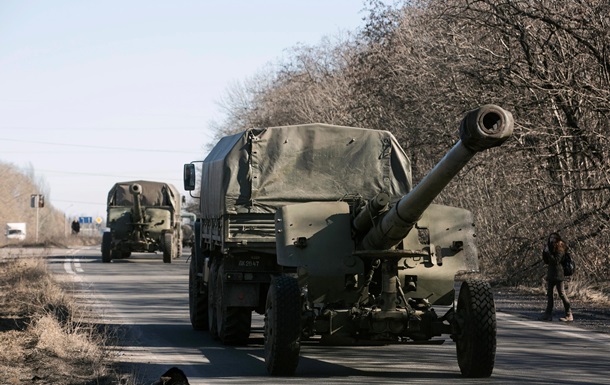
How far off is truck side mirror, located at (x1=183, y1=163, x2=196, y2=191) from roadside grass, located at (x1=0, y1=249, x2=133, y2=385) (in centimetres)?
249

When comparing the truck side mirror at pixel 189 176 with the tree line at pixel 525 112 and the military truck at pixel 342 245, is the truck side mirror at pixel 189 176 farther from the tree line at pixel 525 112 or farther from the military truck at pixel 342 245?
the tree line at pixel 525 112

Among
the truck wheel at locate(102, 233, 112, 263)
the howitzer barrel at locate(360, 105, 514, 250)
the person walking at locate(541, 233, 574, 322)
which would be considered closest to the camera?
the howitzer barrel at locate(360, 105, 514, 250)

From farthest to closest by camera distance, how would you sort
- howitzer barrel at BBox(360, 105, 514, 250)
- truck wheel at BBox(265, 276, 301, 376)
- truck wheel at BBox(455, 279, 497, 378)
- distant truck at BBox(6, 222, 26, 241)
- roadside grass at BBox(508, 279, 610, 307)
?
distant truck at BBox(6, 222, 26, 241), roadside grass at BBox(508, 279, 610, 307), truck wheel at BBox(265, 276, 301, 376), truck wheel at BBox(455, 279, 497, 378), howitzer barrel at BBox(360, 105, 514, 250)

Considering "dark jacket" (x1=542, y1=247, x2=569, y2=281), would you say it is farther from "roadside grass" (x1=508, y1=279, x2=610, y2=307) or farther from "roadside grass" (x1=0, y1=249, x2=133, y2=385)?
"roadside grass" (x1=0, y1=249, x2=133, y2=385)

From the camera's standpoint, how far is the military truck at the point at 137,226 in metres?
46.0

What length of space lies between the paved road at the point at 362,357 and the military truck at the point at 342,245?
384mm

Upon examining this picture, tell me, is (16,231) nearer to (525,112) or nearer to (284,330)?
(525,112)

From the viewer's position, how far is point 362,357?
14.9 metres

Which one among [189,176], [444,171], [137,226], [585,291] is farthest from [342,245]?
[137,226]

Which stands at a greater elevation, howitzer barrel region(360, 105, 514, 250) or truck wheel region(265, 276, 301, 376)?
howitzer barrel region(360, 105, 514, 250)

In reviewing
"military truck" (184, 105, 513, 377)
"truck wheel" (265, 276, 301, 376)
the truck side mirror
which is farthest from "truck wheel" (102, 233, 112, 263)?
"truck wheel" (265, 276, 301, 376)

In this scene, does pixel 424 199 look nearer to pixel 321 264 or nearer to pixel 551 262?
pixel 321 264

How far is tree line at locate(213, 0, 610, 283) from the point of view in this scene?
25.1 m

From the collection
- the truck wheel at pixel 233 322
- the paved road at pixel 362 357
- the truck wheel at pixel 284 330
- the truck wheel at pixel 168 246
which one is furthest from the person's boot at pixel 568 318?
the truck wheel at pixel 168 246
